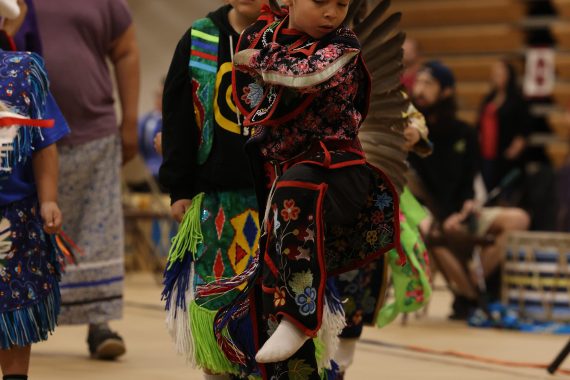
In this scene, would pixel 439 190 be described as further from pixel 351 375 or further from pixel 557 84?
pixel 557 84

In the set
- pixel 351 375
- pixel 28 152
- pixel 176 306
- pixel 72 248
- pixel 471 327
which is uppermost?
pixel 28 152

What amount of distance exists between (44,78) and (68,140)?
977 millimetres

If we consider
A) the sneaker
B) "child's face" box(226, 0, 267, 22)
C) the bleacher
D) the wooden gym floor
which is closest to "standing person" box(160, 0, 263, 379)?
"child's face" box(226, 0, 267, 22)

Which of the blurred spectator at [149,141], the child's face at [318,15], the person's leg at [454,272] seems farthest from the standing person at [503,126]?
the child's face at [318,15]

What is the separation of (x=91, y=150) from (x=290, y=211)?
6.24 feet

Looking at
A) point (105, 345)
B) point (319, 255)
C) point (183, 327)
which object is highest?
point (319, 255)

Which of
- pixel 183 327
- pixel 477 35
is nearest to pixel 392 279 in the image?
pixel 183 327

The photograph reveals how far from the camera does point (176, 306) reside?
284cm

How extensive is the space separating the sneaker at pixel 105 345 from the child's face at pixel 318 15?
1.90m

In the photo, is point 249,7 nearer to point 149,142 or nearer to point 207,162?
point 207,162

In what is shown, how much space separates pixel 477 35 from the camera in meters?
11.4

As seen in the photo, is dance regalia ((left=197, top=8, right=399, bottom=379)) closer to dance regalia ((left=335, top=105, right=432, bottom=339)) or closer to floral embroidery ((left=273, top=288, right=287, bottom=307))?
floral embroidery ((left=273, top=288, right=287, bottom=307))

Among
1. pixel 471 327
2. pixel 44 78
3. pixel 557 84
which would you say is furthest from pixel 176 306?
pixel 557 84

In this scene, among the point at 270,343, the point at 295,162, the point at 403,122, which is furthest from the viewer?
the point at 403,122
